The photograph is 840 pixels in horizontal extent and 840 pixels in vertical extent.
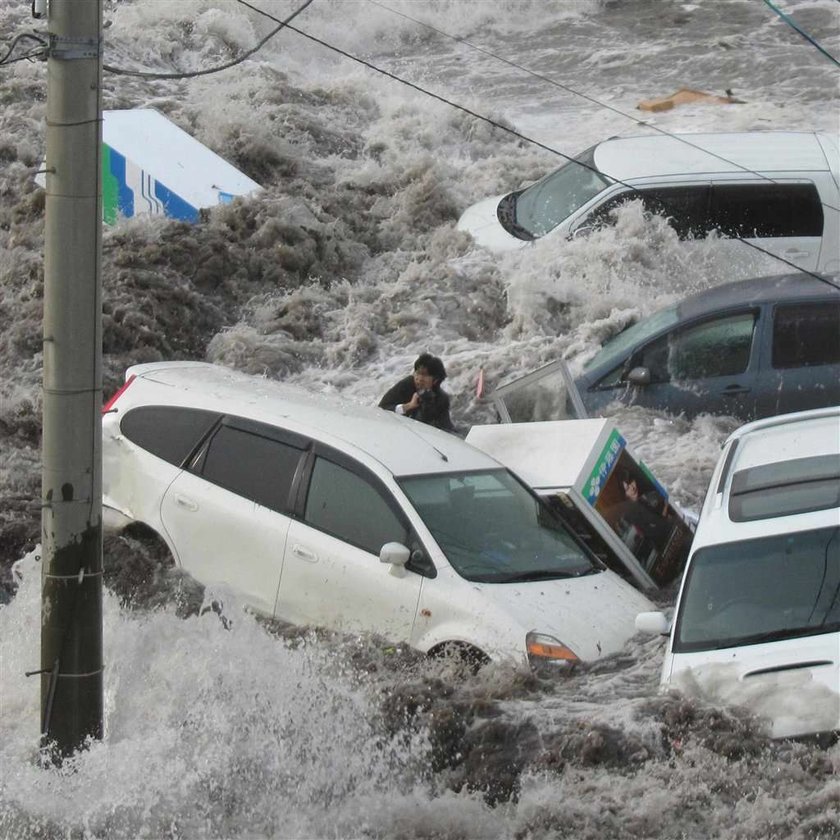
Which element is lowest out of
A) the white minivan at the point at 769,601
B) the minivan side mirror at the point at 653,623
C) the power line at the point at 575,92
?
the power line at the point at 575,92

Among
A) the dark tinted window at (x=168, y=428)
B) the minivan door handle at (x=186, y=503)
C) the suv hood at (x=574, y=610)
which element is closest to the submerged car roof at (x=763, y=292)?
the suv hood at (x=574, y=610)

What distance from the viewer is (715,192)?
45.5 ft

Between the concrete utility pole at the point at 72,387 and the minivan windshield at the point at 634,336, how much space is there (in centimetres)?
612

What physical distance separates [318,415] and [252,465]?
0.55m

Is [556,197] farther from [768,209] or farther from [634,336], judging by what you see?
[634,336]

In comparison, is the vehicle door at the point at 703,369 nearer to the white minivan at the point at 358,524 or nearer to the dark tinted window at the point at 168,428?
the white minivan at the point at 358,524

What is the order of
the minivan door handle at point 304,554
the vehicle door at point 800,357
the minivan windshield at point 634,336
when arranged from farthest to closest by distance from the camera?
the minivan windshield at point 634,336 < the vehicle door at point 800,357 < the minivan door handle at point 304,554

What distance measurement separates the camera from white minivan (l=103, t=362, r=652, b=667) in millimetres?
7730

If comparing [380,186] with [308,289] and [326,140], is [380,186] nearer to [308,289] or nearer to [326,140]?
[326,140]

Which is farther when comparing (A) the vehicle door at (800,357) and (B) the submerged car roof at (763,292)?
(B) the submerged car roof at (763,292)

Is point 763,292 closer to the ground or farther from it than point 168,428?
farther from it

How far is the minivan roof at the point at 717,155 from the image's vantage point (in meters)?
14.0

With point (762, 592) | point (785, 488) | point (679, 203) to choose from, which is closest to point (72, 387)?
point (762, 592)

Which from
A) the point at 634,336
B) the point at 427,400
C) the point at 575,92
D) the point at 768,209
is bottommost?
the point at 575,92
